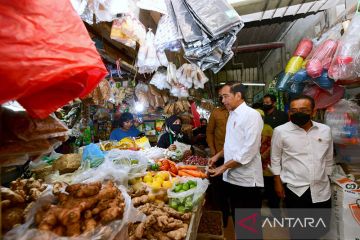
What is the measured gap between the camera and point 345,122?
2.72m

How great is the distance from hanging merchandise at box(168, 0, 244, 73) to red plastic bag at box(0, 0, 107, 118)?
1.59 meters

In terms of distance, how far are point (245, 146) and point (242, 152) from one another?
8 centimetres

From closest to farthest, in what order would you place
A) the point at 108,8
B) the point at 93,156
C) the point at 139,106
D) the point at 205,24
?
the point at 108,8, the point at 205,24, the point at 93,156, the point at 139,106

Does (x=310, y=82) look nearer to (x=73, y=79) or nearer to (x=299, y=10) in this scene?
(x=299, y=10)

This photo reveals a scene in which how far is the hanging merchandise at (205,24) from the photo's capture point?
2.13m

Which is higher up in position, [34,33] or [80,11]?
[80,11]

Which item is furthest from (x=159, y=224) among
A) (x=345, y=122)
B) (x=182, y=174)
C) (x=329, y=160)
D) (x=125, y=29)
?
(x=345, y=122)

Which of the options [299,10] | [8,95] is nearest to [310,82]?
[299,10]

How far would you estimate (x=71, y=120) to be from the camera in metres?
3.58

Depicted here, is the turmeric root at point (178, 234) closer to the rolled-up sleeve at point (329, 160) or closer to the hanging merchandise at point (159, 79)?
the rolled-up sleeve at point (329, 160)

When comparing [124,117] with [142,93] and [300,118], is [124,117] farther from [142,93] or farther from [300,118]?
[300,118]

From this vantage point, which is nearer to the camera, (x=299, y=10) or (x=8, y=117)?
(x=8, y=117)

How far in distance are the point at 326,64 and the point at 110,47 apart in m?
2.76

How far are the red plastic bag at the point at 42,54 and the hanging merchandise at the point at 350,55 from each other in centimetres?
257
